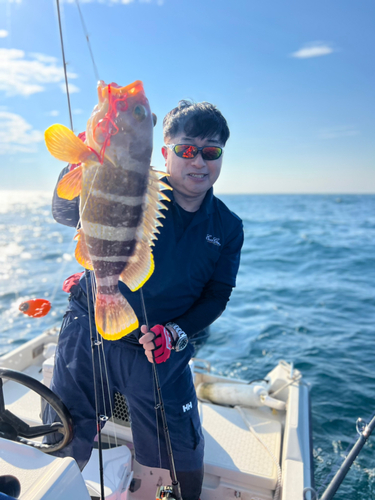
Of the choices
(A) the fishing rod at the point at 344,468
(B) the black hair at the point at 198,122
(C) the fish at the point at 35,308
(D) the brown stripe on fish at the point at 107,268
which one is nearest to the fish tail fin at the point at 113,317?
(D) the brown stripe on fish at the point at 107,268

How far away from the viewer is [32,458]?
1.71 m

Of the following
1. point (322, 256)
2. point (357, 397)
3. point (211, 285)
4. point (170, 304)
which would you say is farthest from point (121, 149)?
point (322, 256)

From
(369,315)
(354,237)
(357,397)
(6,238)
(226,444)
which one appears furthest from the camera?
(6,238)

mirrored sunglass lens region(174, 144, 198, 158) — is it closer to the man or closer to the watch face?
the man

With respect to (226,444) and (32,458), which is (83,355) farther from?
(226,444)

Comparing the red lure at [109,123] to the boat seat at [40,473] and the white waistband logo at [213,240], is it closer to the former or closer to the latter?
the white waistband logo at [213,240]

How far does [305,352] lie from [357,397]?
176cm

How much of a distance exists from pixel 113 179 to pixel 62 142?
0.26 m

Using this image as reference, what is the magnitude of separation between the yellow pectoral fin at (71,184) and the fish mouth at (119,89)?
0.35 m

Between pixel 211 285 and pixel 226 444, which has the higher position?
pixel 211 285

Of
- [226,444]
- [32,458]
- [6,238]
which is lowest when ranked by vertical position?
[6,238]

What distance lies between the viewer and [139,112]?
64.8 inches

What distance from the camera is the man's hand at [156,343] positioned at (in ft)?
6.95

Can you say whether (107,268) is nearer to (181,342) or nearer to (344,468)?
(181,342)
